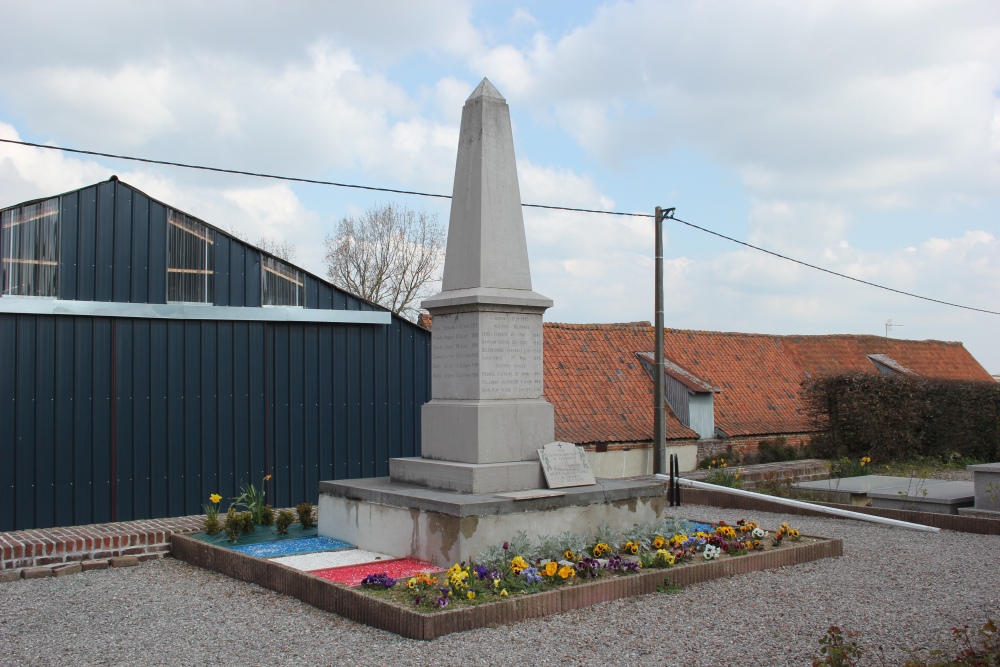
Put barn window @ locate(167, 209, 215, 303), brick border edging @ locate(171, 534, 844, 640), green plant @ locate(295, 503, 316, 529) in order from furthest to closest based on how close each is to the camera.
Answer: barn window @ locate(167, 209, 215, 303), green plant @ locate(295, 503, 316, 529), brick border edging @ locate(171, 534, 844, 640)

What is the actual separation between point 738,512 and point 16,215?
10.2 m

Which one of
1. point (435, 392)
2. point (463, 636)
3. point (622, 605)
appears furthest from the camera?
point (435, 392)

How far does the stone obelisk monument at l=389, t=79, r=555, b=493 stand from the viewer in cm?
853

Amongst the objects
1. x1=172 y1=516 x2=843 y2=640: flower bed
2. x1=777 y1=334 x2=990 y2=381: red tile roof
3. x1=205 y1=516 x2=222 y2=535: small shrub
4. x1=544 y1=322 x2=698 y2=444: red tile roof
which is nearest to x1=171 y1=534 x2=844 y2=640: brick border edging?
x1=172 y1=516 x2=843 y2=640: flower bed

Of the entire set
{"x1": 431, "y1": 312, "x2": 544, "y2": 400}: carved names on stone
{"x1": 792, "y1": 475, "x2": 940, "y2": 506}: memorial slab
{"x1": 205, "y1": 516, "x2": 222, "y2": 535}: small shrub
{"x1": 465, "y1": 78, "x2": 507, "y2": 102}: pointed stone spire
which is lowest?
{"x1": 792, "y1": 475, "x2": 940, "y2": 506}: memorial slab

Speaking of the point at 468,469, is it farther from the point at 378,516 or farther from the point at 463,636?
the point at 463,636

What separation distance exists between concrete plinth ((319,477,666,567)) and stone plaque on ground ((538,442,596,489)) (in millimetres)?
128

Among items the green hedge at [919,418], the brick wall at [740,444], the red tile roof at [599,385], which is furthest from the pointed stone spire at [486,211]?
the green hedge at [919,418]

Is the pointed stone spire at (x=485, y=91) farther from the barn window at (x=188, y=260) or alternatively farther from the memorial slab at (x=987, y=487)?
the memorial slab at (x=987, y=487)

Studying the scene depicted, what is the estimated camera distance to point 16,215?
33.9 feet

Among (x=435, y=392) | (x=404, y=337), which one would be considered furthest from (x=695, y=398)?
(x=435, y=392)

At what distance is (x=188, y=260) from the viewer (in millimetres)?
11445

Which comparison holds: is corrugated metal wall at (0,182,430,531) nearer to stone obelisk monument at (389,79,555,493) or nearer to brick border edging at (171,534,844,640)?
brick border edging at (171,534,844,640)

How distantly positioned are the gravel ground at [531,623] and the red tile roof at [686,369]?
9.87m
